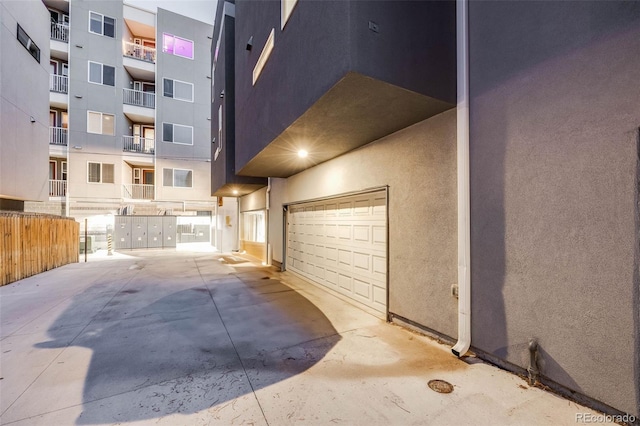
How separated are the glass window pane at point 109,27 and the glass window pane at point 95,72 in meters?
2.34

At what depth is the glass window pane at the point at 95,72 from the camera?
16953mm

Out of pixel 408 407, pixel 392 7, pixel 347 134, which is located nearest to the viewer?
pixel 408 407

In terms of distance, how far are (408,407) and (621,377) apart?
195cm

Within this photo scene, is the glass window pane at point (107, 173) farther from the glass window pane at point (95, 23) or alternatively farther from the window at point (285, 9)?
the window at point (285, 9)

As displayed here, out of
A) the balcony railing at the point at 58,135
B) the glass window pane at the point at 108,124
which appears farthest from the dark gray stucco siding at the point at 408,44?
the balcony railing at the point at 58,135

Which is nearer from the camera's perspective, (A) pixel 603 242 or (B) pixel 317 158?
(A) pixel 603 242

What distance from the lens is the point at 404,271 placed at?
4.73 m

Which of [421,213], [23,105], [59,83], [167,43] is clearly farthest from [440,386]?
[167,43]

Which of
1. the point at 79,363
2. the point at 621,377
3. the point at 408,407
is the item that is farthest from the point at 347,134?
the point at 79,363

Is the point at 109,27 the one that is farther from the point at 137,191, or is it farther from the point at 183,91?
the point at 137,191

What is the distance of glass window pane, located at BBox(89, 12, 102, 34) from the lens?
17.1 metres

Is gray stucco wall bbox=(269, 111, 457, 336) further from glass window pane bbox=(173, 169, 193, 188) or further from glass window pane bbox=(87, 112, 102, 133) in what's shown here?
glass window pane bbox=(87, 112, 102, 133)

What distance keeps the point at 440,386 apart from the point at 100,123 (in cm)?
2224

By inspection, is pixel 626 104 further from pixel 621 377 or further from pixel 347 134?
pixel 347 134
